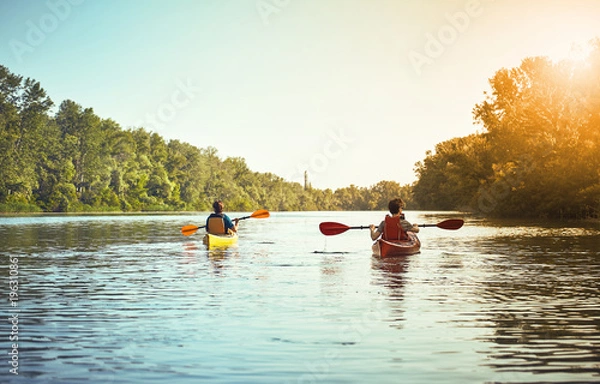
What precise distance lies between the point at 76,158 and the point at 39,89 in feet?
39.6

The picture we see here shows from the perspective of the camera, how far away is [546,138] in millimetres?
54812

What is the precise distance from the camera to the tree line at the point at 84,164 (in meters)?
89.8

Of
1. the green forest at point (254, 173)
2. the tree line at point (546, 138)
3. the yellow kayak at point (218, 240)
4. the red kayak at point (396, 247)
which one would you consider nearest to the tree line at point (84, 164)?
the green forest at point (254, 173)

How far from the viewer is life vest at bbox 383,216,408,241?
19.1m

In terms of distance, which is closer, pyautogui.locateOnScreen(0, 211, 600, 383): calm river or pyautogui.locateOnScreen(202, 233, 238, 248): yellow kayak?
pyautogui.locateOnScreen(0, 211, 600, 383): calm river

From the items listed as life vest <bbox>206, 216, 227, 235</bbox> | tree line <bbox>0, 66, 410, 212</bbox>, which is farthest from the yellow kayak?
tree line <bbox>0, 66, 410, 212</bbox>

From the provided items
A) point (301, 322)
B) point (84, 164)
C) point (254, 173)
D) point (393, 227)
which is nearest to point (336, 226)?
point (393, 227)

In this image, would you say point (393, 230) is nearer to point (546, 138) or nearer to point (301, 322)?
point (301, 322)

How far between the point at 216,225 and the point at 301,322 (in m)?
15.0

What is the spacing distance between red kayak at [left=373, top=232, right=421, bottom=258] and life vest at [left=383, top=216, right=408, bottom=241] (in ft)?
0.53

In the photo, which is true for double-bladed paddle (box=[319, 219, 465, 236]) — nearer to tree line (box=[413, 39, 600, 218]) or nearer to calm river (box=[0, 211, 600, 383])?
calm river (box=[0, 211, 600, 383])

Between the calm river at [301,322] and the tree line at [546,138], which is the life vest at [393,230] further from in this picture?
the tree line at [546,138]

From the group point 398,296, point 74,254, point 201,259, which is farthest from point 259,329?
point 74,254

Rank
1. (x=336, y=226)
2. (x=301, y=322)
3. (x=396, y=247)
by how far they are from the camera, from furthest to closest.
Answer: (x=336, y=226)
(x=396, y=247)
(x=301, y=322)
